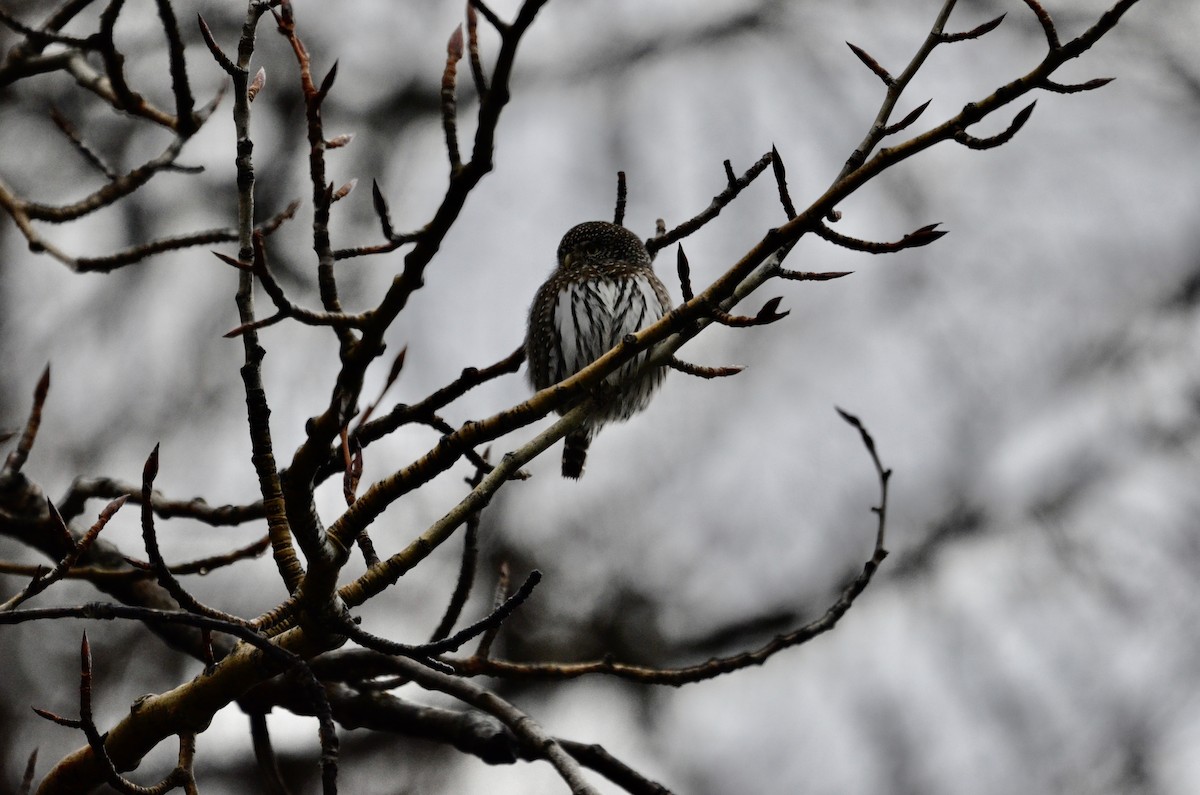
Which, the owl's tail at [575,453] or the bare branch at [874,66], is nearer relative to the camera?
the bare branch at [874,66]

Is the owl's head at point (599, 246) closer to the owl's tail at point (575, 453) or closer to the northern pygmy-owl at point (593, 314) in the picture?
the northern pygmy-owl at point (593, 314)

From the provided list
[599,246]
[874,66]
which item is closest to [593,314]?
[599,246]

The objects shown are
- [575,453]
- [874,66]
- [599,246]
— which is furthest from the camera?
[599,246]

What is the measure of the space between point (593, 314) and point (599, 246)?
23.6 inches

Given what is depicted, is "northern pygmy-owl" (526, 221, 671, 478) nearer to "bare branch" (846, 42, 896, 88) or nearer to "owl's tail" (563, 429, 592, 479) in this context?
"owl's tail" (563, 429, 592, 479)

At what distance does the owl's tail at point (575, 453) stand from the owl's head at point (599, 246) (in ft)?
2.76

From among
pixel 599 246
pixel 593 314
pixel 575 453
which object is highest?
pixel 599 246

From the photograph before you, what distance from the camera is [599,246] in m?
5.41

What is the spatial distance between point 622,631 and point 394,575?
6602 mm

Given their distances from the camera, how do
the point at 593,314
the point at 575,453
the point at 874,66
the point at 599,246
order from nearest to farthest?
1. the point at 874,66
2. the point at 593,314
3. the point at 575,453
4. the point at 599,246

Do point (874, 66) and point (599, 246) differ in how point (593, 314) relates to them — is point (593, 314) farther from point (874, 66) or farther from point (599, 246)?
point (874, 66)

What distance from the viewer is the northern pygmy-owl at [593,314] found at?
4852 mm

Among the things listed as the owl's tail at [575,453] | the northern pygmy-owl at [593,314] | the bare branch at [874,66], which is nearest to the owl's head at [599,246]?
the northern pygmy-owl at [593,314]

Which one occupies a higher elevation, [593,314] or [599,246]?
[599,246]
